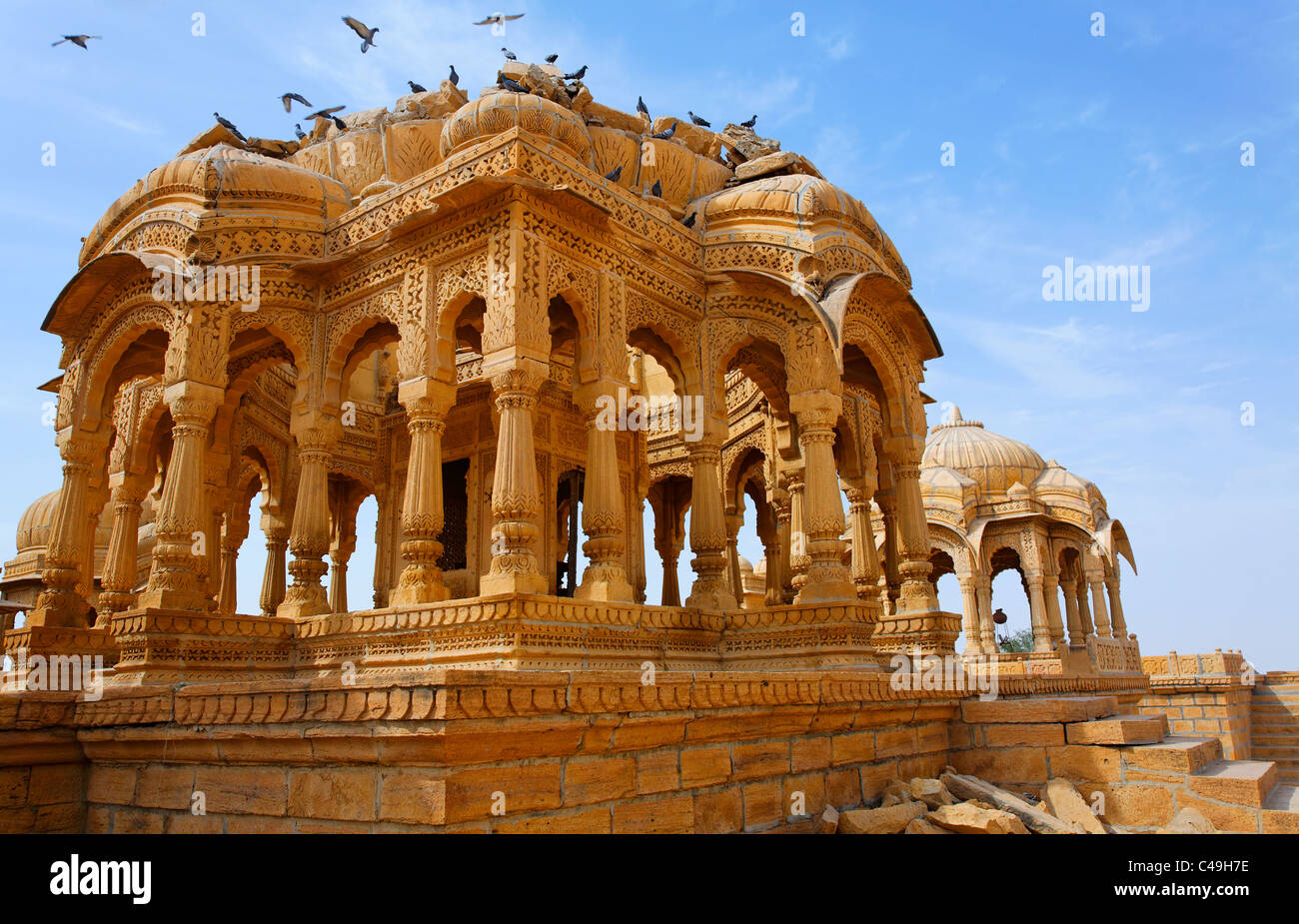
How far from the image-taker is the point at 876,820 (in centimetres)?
500

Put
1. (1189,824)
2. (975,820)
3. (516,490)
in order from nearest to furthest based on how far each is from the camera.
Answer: (975,820), (1189,824), (516,490)

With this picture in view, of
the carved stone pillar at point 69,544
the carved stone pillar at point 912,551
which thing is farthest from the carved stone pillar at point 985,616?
the carved stone pillar at point 69,544

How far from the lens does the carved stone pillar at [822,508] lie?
952 cm

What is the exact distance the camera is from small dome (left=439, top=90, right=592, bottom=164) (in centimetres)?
986

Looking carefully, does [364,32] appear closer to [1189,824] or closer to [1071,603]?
[1189,824]

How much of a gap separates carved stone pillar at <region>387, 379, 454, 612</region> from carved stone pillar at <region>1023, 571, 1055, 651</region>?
62.3 ft

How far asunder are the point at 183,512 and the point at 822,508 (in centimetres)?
661

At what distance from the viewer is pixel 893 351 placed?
1210cm

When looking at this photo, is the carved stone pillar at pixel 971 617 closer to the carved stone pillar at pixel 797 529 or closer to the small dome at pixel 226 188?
the carved stone pillar at pixel 797 529

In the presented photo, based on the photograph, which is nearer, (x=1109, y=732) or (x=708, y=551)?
(x=1109, y=732)

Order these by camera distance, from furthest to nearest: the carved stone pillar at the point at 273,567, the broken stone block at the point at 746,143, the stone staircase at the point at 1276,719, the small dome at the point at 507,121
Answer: the stone staircase at the point at 1276,719
the carved stone pillar at the point at 273,567
the broken stone block at the point at 746,143
the small dome at the point at 507,121

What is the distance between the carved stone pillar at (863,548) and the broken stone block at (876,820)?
6799 mm

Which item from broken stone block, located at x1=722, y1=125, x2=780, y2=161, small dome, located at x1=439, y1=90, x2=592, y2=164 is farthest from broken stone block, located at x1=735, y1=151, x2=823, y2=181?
small dome, located at x1=439, y1=90, x2=592, y2=164

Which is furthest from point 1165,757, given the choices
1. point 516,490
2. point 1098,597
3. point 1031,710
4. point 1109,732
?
point 1098,597
